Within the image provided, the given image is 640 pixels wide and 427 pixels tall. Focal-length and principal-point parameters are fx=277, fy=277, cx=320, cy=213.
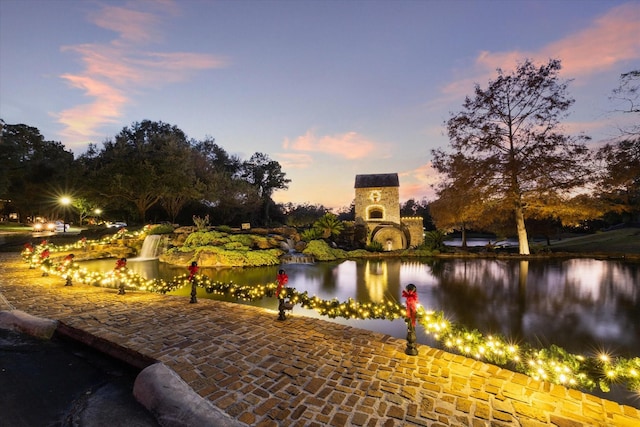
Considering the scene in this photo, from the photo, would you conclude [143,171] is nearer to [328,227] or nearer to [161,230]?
[161,230]

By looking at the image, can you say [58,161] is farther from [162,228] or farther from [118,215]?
[162,228]

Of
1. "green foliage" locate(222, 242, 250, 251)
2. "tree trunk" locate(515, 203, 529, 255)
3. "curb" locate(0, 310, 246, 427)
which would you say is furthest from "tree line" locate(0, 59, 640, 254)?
"curb" locate(0, 310, 246, 427)

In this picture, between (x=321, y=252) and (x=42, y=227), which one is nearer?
(x=321, y=252)

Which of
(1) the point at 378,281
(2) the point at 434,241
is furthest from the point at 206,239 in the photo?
(2) the point at 434,241

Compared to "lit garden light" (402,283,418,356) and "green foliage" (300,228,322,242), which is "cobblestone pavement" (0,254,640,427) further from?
"green foliage" (300,228,322,242)

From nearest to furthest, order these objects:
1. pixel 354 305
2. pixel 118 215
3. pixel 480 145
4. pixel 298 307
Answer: pixel 354 305 < pixel 298 307 < pixel 480 145 < pixel 118 215

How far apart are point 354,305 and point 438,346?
2153 mm

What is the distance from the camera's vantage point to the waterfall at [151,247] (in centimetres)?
2142

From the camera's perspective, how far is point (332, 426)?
305cm

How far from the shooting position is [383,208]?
2956cm

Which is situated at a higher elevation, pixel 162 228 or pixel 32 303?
pixel 162 228

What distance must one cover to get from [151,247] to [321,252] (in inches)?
520

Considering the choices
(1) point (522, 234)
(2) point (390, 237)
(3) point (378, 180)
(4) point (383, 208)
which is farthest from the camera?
(3) point (378, 180)

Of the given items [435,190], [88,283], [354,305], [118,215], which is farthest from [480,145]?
[118,215]
